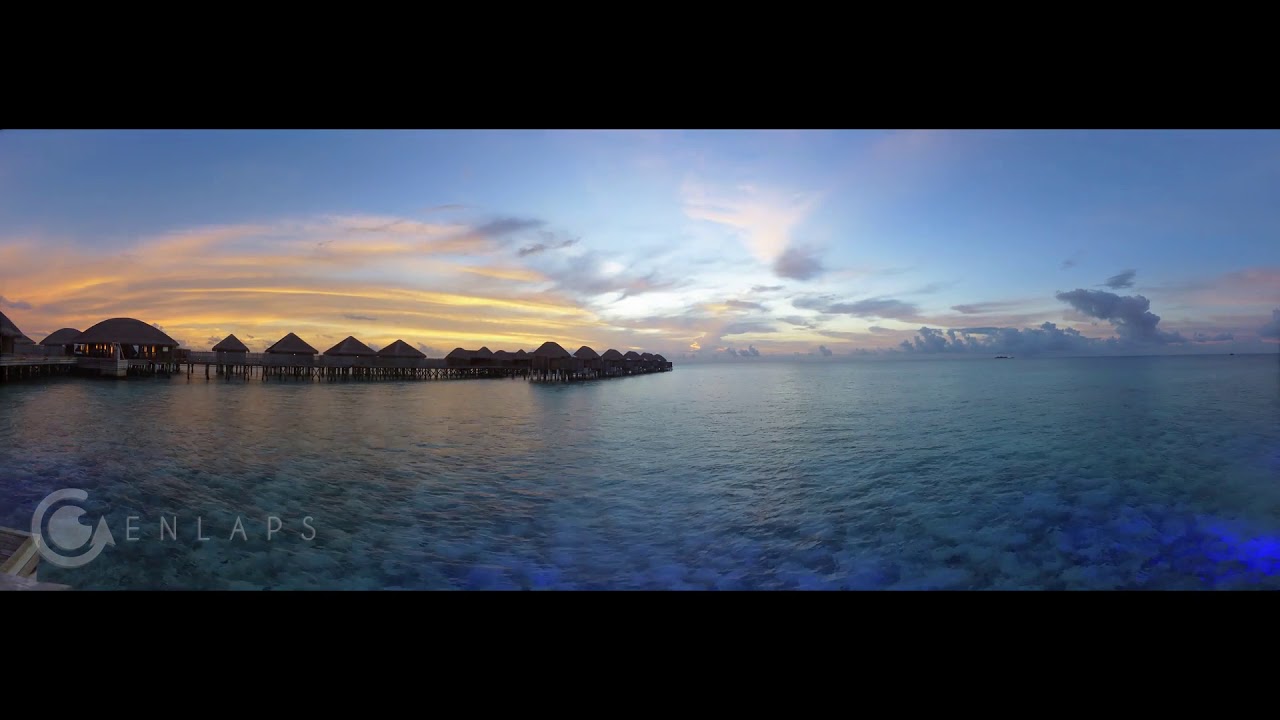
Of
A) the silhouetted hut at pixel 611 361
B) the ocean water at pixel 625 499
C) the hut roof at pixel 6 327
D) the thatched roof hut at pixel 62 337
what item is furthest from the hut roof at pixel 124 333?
the silhouetted hut at pixel 611 361

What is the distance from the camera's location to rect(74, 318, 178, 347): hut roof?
Answer: 18469 millimetres

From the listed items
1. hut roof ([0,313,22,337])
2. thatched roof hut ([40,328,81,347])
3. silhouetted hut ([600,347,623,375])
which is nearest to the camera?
hut roof ([0,313,22,337])

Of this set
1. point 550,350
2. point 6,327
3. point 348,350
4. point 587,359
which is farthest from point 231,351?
point 587,359

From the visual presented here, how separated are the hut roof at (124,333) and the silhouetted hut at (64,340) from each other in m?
0.70

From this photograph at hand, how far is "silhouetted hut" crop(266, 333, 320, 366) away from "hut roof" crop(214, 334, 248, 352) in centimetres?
115

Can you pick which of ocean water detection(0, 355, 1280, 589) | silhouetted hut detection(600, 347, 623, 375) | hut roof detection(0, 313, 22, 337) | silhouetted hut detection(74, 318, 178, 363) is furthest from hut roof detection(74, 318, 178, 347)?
silhouetted hut detection(600, 347, 623, 375)

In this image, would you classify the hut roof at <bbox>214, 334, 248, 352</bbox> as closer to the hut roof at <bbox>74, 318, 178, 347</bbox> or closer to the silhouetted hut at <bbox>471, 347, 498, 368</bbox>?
the hut roof at <bbox>74, 318, 178, 347</bbox>

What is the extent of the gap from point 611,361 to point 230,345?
23.9 metres

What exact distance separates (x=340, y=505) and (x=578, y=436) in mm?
6218

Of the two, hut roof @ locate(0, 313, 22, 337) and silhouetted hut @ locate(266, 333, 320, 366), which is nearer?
hut roof @ locate(0, 313, 22, 337)

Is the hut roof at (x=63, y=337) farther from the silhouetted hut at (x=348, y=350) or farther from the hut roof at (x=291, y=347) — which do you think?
the silhouetted hut at (x=348, y=350)

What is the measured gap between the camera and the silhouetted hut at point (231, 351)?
2330cm
